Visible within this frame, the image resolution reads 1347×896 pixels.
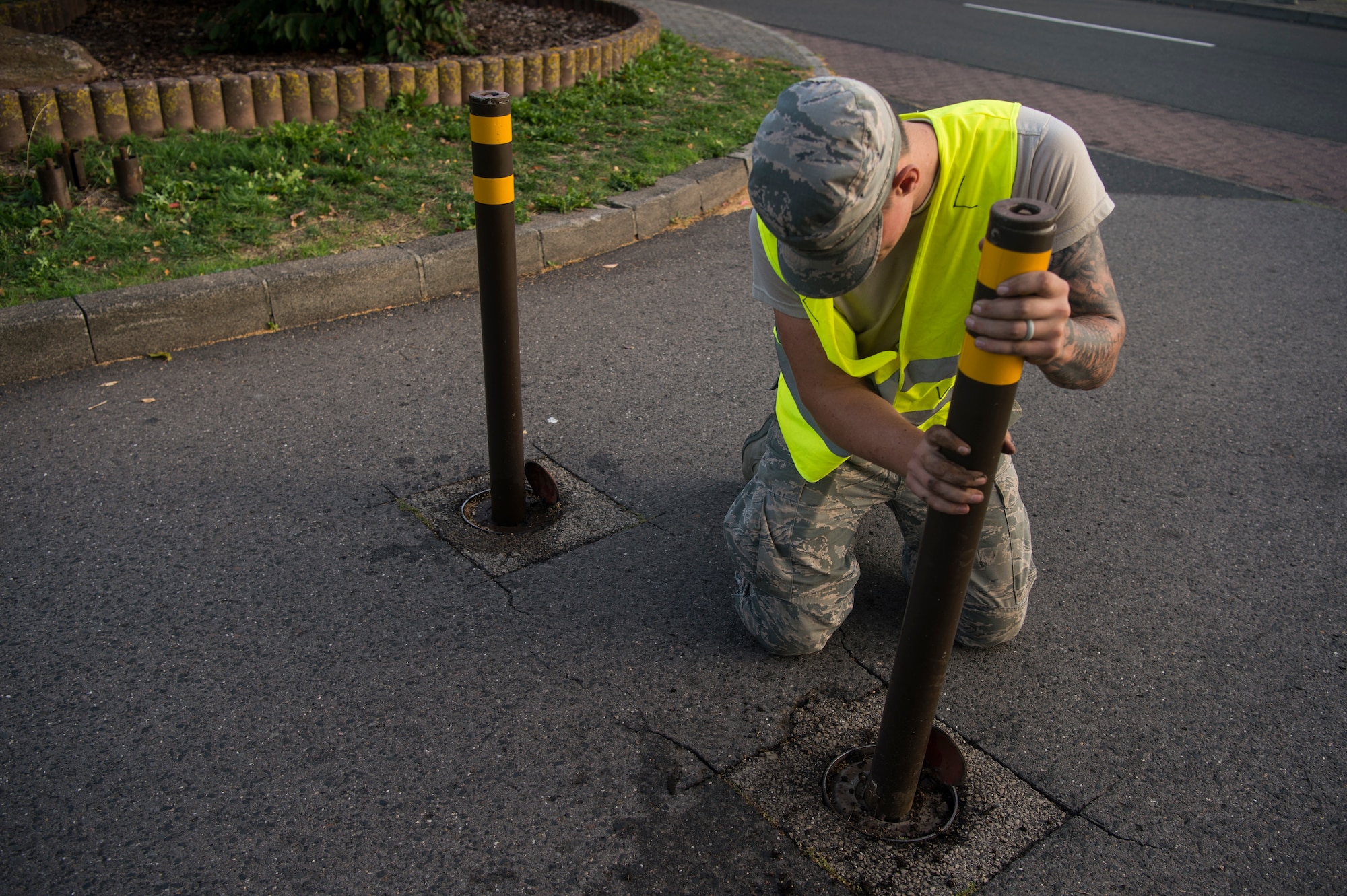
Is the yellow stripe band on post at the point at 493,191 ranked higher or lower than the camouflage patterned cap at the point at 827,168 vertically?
lower

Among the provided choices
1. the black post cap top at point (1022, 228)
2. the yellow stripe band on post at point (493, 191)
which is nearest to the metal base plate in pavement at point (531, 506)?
the yellow stripe band on post at point (493, 191)

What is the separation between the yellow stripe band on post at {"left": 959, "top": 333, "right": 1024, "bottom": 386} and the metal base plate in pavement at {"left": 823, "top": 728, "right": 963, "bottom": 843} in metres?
0.91

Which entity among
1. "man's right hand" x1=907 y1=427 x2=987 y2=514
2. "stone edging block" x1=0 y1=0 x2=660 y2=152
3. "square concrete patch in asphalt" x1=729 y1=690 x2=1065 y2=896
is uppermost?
"man's right hand" x1=907 y1=427 x2=987 y2=514

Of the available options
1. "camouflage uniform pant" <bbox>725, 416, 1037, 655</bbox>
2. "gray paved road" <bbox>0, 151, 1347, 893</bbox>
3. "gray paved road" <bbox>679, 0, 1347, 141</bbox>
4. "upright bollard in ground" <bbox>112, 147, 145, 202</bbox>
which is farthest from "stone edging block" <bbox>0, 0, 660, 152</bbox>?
"gray paved road" <bbox>679, 0, 1347, 141</bbox>

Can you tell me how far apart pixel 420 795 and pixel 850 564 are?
3.80 ft

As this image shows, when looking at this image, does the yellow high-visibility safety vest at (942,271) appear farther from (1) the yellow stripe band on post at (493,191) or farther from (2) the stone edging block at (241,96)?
(2) the stone edging block at (241,96)

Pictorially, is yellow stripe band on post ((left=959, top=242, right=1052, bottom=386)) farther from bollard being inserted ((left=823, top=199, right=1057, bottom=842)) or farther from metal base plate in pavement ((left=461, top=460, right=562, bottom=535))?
metal base plate in pavement ((left=461, top=460, right=562, bottom=535))

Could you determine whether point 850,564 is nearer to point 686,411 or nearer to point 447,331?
point 686,411

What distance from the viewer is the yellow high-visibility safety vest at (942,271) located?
1.99 meters

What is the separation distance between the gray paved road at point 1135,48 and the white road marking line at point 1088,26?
17 centimetres

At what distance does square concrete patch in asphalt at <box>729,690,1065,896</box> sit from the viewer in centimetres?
196

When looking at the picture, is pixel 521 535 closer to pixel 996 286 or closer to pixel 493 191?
pixel 493 191

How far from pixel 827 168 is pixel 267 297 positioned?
2.93 metres

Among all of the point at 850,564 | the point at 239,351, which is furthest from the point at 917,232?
the point at 239,351
